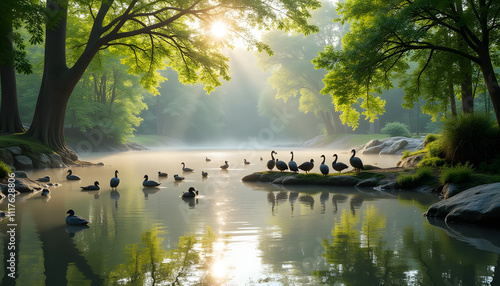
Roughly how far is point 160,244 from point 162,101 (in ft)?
252

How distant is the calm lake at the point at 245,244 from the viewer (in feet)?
16.0

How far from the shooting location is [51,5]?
21.8 metres

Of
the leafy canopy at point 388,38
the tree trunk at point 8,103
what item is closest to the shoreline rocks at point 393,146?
the leafy canopy at point 388,38

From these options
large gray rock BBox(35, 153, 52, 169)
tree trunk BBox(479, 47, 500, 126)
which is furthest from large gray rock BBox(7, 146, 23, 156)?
tree trunk BBox(479, 47, 500, 126)

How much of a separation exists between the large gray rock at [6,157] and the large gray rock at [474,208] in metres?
18.5

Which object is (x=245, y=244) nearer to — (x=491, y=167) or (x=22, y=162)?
(x=491, y=167)

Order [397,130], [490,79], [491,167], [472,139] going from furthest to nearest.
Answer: [397,130], [490,79], [472,139], [491,167]

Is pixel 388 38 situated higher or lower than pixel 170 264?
higher

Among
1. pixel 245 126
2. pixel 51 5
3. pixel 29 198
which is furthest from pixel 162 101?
pixel 29 198

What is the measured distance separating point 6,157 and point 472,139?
66.4 ft

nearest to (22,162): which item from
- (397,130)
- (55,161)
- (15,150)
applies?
(15,150)

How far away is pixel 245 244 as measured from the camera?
644cm

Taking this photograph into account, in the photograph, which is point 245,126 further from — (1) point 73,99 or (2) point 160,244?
(2) point 160,244

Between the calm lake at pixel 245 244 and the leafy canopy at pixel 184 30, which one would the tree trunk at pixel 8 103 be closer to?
the leafy canopy at pixel 184 30
